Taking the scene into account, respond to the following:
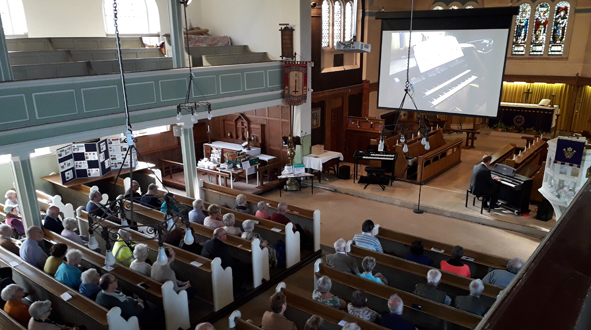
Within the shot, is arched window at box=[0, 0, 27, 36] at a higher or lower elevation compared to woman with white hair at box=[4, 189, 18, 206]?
higher

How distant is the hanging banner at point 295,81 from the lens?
1184 centimetres

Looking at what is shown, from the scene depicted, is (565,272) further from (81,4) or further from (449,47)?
(81,4)

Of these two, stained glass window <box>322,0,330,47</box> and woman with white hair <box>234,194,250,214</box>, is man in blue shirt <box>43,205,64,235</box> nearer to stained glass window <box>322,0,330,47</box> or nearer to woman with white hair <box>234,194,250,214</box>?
woman with white hair <box>234,194,250,214</box>

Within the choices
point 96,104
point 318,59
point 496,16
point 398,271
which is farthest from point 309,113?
point 398,271

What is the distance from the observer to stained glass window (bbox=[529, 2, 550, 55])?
18016 mm

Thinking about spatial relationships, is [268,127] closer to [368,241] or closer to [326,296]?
[368,241]

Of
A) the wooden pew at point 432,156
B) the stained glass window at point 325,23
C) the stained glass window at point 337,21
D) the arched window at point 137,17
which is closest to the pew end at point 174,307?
the wooden pew at point 432,156

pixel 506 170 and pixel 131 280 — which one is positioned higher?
pixel 506 170

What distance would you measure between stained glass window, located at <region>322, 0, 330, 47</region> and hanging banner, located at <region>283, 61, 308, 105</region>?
277 centimetres

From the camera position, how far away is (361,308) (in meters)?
5.20

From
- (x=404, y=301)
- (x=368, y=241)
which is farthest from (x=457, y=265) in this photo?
(x=368, y=241)

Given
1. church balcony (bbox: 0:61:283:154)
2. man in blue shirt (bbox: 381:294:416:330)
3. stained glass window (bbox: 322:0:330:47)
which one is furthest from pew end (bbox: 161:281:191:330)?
stained glass window (bbox: 322:0:330:47)

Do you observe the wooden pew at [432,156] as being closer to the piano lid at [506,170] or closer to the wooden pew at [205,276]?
the piano lid at [506,170]

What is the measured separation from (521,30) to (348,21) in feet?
28.5
